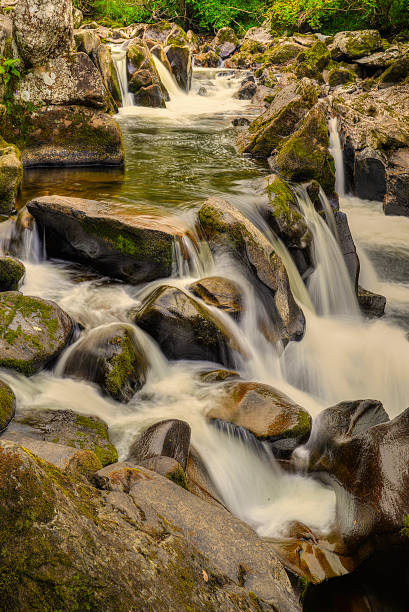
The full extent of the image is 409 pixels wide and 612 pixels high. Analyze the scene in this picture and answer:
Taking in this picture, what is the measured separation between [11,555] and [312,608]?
2.40 metres

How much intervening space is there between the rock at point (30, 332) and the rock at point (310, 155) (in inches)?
237

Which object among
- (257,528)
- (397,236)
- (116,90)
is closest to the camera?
(257,528)

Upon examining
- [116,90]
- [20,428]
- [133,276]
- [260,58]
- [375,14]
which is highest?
[375,14]

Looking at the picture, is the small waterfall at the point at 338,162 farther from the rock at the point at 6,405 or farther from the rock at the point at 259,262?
the rock at the point at 6,405

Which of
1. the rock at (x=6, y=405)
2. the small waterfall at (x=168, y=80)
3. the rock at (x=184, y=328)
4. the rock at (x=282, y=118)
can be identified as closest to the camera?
the rock at (x=6, y=405)

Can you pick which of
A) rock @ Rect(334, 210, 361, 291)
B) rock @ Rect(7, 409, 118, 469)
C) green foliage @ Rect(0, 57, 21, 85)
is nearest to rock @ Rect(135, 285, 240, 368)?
rock @ Rect(7, 409, 118, 469)

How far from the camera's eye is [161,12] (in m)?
36.7

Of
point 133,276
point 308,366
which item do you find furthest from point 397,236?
point 133,276

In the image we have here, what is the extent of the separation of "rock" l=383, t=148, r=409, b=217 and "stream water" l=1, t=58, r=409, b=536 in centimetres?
31

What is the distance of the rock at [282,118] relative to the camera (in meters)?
10.7

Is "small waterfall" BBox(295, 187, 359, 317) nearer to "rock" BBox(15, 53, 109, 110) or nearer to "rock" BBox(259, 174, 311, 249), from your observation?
"rock" BBox(259, 174, 311, 249)

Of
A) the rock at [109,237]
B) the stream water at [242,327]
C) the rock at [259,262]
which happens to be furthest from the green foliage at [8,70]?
the rock at [259,262]

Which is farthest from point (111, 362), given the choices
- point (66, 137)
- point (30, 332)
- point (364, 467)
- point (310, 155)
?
point (66, 137)

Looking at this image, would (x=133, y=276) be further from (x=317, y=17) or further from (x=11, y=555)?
(x=317, y=17)
